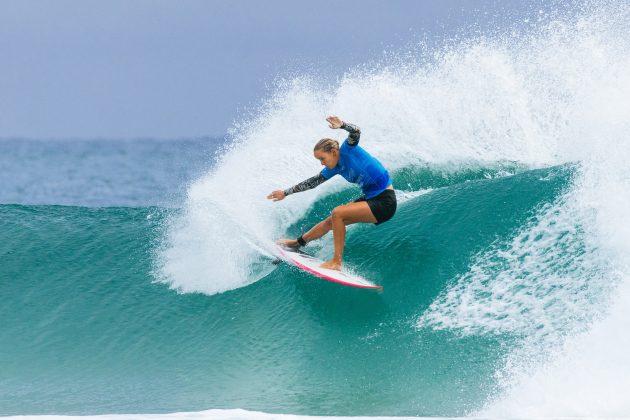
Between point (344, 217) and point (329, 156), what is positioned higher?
point (329, 156)

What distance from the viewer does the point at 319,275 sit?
7805mm

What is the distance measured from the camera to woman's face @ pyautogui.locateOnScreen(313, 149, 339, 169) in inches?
306

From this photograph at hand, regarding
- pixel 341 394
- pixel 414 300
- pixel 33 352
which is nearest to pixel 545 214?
pixel 414 300

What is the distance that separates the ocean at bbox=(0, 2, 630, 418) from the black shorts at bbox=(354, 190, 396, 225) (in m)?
0.63

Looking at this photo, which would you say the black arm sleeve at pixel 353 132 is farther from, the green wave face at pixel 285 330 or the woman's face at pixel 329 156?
the green wave face at pixel 285 330

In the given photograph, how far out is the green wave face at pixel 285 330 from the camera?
6.46m

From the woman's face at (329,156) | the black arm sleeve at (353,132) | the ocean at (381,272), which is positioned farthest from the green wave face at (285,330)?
the black arm sleeve at (353,132)

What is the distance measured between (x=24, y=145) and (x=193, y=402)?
326 feet

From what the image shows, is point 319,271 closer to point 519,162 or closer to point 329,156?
point 329,156

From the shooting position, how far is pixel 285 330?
7.76m

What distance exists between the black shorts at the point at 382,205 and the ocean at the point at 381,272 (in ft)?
2.06

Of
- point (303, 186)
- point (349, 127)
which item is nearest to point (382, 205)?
point (349, 127)

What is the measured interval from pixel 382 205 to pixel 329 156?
752mm

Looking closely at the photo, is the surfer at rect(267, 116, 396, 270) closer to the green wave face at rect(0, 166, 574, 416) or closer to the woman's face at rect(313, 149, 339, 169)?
the woman's face at rect(313, 149, 339, 169)
